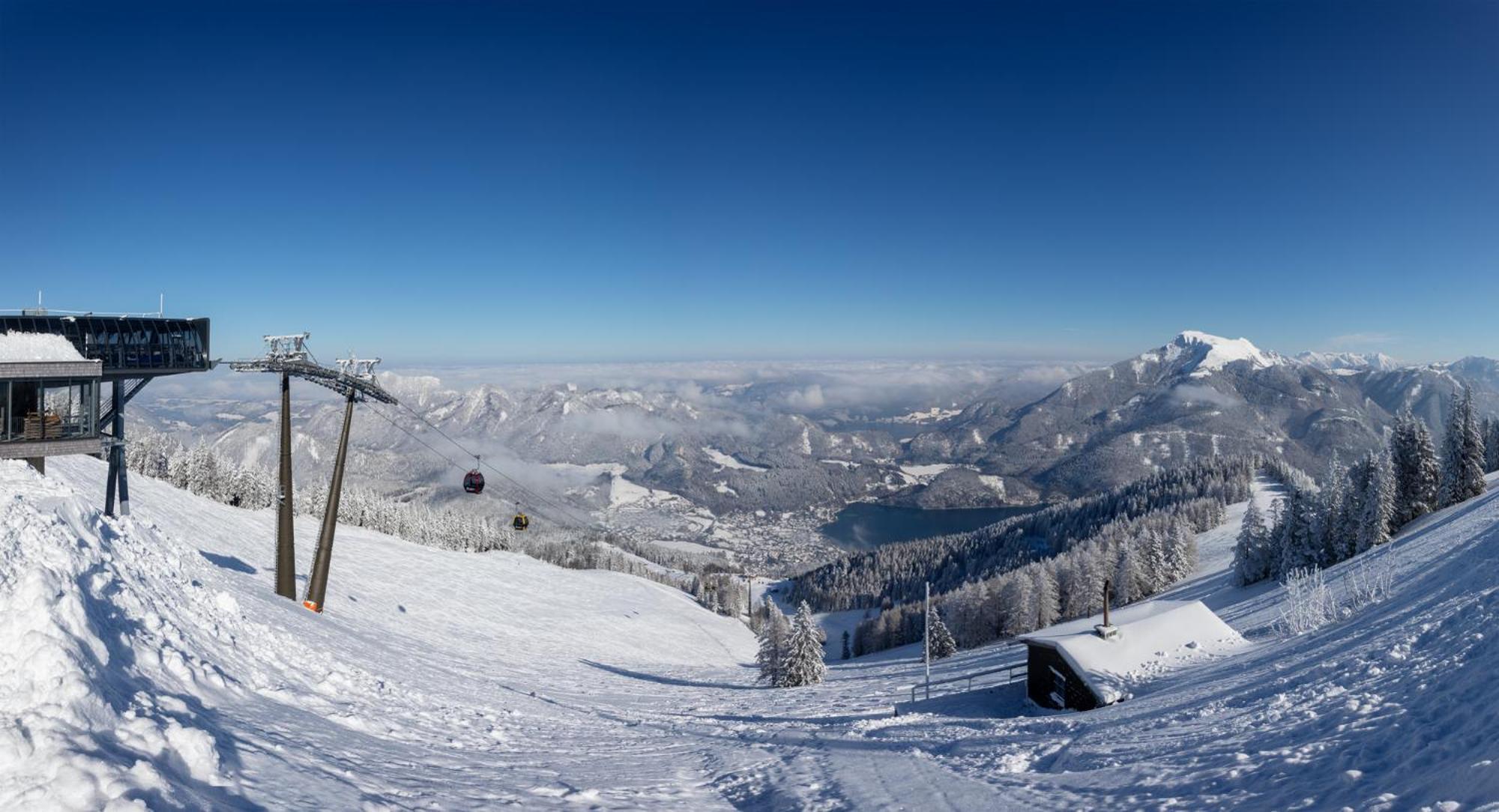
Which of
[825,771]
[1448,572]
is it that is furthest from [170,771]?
[1448,572]

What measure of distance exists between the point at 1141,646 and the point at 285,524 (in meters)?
31.2

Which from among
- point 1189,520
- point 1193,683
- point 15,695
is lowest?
point 1189,520

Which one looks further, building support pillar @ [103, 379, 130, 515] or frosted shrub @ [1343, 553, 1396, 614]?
frosted shrub @ [1343, 553, 1396, 614]

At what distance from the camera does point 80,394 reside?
20.4m

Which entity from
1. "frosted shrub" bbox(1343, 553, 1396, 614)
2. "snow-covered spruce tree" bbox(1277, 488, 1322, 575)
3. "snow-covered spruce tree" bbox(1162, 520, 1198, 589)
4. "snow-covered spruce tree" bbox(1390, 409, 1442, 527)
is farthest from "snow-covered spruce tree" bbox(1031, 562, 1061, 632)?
"frosted shrub" bbox(1343, 553, 1396, 614)

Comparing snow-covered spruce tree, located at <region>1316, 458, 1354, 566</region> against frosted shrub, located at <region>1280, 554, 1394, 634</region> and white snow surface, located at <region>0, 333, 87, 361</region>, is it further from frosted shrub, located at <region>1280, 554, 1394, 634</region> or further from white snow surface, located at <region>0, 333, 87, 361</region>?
white snow surface, located at <region>0, 333, 87, 361</region>

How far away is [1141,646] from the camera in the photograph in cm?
2312

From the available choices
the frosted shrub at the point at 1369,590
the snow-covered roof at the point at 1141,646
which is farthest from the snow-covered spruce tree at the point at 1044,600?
the snow-covered roof at the point at 1141,646

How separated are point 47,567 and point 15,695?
14.4 ft

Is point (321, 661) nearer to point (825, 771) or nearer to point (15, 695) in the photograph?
point (15, 695)

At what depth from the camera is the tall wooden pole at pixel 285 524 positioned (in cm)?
2291

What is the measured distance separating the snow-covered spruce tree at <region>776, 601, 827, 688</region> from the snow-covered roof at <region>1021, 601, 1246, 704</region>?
1604 cm

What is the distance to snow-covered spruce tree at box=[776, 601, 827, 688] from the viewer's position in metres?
38.1

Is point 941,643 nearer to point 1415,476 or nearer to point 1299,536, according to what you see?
point 1299,536
